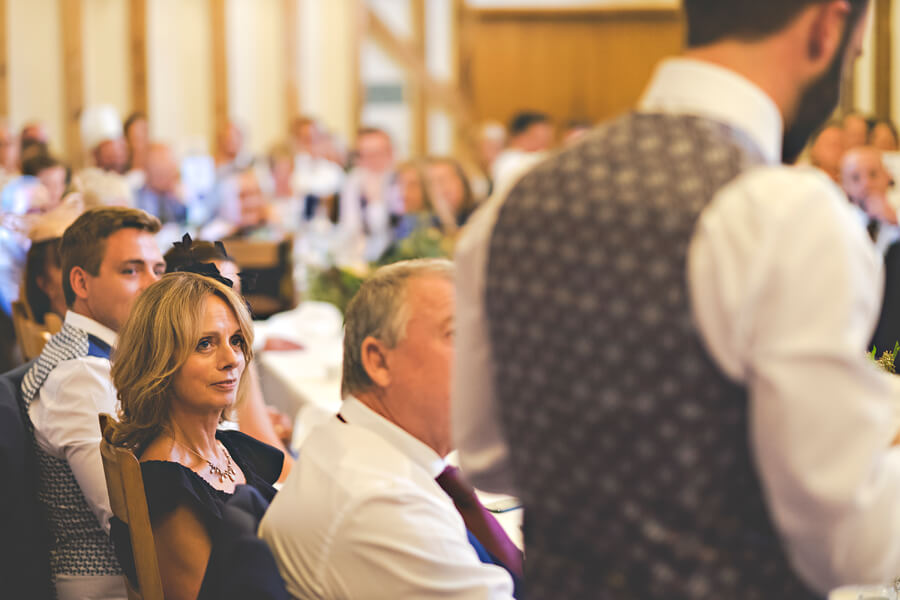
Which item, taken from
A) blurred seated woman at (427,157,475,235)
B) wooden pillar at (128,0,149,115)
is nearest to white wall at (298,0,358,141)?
wooden pillar at (128,0,149,115)

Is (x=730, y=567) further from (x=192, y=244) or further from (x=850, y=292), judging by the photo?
(x=192, y=244)

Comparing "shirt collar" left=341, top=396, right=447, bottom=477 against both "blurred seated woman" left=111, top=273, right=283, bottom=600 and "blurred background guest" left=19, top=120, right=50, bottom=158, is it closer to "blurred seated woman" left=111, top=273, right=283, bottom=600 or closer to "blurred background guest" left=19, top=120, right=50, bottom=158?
"blurred seated woman" left=111, top=273, right=283, bottom=600

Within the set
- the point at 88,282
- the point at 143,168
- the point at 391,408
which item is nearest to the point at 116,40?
the point at 143,168

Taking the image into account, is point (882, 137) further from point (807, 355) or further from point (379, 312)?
point (807, 355)

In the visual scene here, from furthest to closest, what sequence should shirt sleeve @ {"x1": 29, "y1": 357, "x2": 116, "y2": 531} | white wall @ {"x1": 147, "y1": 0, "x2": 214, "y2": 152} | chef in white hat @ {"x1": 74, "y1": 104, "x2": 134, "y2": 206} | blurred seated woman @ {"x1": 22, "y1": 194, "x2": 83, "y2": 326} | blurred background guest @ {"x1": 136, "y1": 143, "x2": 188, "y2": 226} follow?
white wall @ {"x1": 147, "y1": 0, "x2": 214, "y2": 152} → blurred background guest @ {"x1": 136, "y1": 143, "x2": 188, "y2": 226} → chef in white hat @ {"x1": 74, "y1": 104, "x2": 134, "y2": 206} → blurred seated woman @ {"x1": 22, "y1": 194, "x2": 83, "y2": 326} → shirt sleeve @ {"x1": 29, "y1": 357, "x2": 116, "y2": 531}

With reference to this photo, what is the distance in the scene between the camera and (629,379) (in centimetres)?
99

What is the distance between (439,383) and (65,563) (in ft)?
3.41

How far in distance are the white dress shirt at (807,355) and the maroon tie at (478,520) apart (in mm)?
804

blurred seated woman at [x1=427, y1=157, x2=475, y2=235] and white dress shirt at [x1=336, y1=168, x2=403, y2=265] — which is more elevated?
blurred seated woman at [x1=427, y1=157, x2=475, y2=235]

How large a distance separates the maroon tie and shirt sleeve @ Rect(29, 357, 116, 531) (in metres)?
0.69

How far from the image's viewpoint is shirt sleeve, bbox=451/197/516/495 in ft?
3.70

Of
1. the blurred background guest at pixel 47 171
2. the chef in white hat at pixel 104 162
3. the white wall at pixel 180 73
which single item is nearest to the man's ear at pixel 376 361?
the chef in white hat at pixel 104 162

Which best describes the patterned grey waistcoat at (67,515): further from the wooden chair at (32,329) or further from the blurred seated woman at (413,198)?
the blurred seated woman at (413,198)

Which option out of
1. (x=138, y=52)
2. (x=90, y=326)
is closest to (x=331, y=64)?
(x=138, y=52)
